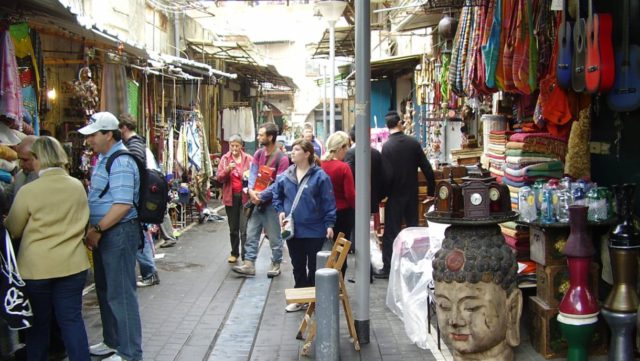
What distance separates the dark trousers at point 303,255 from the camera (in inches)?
273

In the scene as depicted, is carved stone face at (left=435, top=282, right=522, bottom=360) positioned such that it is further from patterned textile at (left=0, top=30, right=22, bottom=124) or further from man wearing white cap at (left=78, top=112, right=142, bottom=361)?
patterned textile at (left=0, top=30, right=22, bottom=124)

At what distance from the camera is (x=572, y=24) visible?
5414 mm

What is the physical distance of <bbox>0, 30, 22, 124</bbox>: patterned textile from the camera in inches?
245

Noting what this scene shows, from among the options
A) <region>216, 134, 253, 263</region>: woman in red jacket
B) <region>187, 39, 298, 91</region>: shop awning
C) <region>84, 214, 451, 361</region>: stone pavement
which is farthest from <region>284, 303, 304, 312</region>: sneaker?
<region>187, 39, 298, 91</region>: shop awning

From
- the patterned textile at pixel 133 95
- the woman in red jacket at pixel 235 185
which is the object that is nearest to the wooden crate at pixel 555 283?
the woman in red jacket at pixel 235 185

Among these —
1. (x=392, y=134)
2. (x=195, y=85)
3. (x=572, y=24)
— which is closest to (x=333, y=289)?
(x=572, y=24)

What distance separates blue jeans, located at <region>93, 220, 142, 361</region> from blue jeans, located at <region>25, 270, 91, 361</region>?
258 mm

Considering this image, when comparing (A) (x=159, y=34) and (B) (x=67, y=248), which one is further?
(A) (x=159, y=34)

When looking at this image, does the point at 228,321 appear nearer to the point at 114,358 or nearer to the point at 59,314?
the point at 114,358

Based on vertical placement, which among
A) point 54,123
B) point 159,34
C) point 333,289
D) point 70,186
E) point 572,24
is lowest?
point 333,289

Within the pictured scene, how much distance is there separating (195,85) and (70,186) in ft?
38.8

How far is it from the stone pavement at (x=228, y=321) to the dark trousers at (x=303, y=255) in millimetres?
497

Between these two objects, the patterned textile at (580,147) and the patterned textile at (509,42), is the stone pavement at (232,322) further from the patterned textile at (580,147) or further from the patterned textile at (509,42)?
the patterned textile at (509,42)

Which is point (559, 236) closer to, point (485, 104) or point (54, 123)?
point (485, 104)
